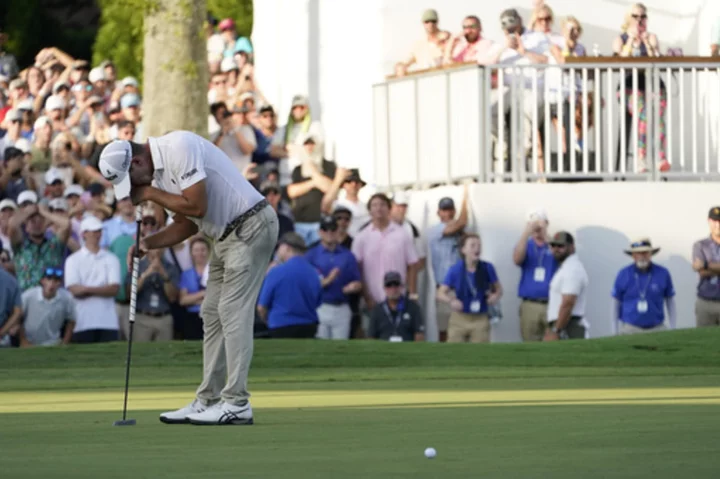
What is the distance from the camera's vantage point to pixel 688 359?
17203mm

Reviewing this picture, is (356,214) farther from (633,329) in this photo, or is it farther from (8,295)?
(8,295)

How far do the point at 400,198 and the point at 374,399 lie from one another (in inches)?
409

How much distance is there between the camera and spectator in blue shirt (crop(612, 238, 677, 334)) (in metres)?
20.8

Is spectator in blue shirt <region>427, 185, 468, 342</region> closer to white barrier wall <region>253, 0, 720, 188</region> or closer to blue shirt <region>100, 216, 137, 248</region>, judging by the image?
white barrier wall <region>253, 0, 720, 188</region>

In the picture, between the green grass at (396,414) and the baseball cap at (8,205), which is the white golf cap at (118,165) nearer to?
the green grass at (396,414)

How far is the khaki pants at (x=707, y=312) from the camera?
69.8 feet

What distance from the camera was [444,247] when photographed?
21531mm

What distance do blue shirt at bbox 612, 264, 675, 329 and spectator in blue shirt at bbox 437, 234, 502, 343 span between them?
1.42 meters

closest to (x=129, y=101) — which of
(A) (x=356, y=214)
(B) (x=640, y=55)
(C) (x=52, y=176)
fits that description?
(C) (x=52, y=176)

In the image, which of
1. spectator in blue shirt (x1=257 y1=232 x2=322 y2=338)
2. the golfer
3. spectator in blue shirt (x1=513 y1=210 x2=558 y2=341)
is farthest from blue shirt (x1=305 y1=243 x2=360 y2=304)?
the golfer

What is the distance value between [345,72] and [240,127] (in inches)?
138

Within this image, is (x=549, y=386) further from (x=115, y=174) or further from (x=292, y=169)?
(x=292, y=169)

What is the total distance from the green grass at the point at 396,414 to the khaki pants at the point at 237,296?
1.17ft

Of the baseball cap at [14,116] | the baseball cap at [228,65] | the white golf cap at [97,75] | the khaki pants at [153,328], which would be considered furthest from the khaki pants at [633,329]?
the white golf cap at [97,75]
